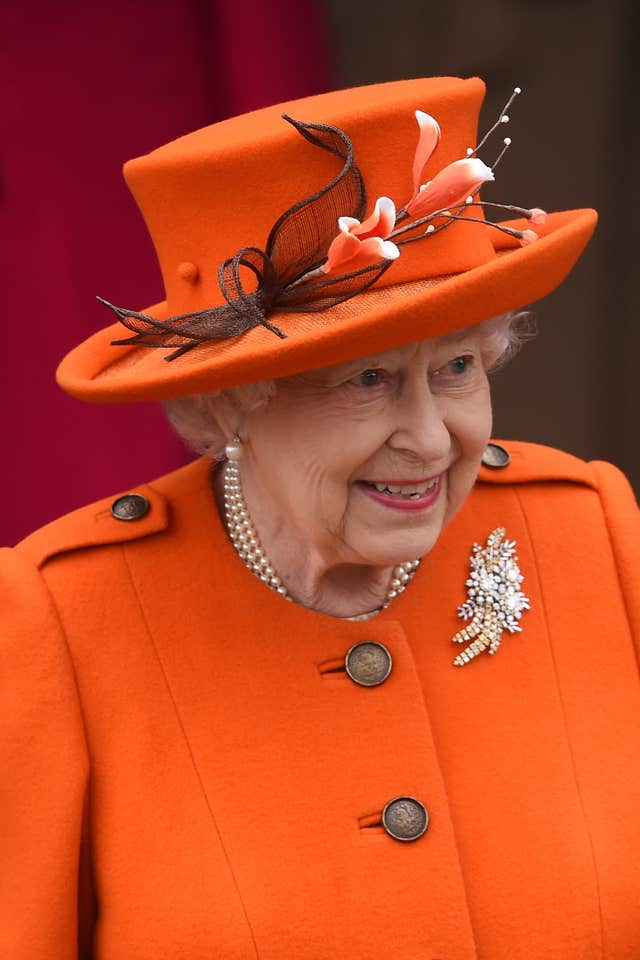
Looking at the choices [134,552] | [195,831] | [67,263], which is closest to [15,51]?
[67,263]

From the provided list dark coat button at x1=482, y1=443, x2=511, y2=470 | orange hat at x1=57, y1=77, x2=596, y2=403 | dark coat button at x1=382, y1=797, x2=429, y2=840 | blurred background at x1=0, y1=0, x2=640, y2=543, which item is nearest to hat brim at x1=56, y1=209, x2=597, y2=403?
orange hat at x1=57, y1=77, x2=596, y2=403

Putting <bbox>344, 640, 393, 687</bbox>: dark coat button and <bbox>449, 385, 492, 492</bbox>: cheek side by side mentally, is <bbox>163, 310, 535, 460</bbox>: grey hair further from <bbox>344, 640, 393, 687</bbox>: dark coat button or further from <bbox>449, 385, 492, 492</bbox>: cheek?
<bbox>344, 640, 393, 687</bbox>: dark coat button

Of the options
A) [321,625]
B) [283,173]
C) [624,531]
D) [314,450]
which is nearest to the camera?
[283,173]

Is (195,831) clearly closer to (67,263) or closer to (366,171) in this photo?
(366,171)

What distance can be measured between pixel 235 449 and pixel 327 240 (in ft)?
1.23

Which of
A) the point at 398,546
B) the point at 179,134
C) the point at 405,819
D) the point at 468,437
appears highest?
the point at 179,134

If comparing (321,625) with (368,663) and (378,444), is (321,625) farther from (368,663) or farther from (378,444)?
(378,444)

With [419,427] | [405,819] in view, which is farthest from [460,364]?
[405,819]

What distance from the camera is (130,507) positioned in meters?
2.15

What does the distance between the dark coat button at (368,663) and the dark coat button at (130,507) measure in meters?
0.40

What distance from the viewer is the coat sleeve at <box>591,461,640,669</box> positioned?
225 centimetres

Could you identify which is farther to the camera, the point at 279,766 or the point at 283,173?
the point at 279,766

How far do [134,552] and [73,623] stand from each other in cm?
16

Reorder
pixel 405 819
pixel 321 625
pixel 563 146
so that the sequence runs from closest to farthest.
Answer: pixel 405 819 < pixel 321 625 < pixel 563 146
